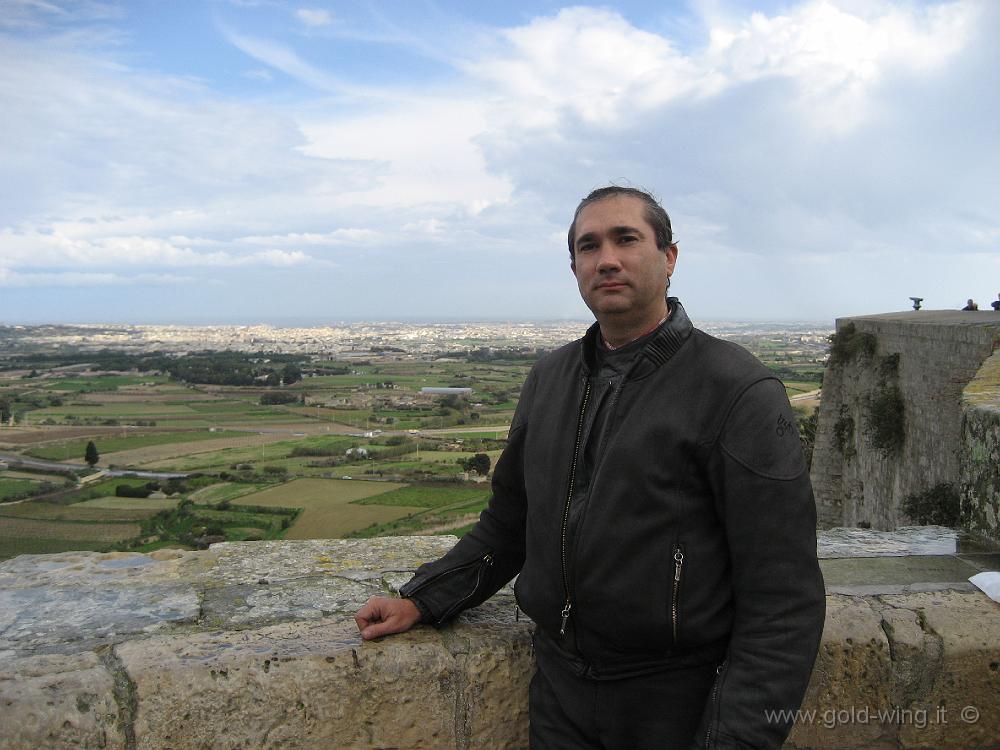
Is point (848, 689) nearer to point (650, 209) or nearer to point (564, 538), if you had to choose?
point (564, 538)

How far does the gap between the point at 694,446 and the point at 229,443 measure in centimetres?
2381

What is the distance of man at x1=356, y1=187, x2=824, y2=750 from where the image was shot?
1437mm

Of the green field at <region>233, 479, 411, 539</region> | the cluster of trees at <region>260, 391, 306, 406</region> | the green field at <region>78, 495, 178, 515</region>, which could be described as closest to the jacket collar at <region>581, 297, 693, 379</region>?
the green field at <region>233, 479, 411, 539</region>

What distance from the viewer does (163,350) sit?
6869 cm

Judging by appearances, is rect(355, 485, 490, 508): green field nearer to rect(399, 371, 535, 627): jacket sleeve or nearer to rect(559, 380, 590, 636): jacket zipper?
rect(399, 371, 535, 627): jacket sleeve

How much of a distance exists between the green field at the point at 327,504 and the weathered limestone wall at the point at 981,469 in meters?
5.47

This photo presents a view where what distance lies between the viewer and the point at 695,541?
1.49 meters

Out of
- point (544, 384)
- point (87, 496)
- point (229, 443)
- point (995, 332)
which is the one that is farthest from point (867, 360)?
point (229, 443)

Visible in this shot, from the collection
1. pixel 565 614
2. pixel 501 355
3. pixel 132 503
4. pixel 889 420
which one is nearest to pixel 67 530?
pixel 132 503

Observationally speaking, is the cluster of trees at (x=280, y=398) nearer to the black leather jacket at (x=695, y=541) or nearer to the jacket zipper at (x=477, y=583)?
the jacket zipper at (x=477, y=583)

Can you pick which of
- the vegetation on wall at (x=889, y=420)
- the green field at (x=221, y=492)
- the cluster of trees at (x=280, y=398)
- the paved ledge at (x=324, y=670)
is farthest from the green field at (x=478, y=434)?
the paved ledge at (x=324, y=670)

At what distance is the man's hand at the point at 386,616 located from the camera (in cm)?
184

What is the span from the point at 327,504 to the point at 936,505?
7.53 meters

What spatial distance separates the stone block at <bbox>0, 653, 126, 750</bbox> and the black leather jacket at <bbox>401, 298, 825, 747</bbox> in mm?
1000
